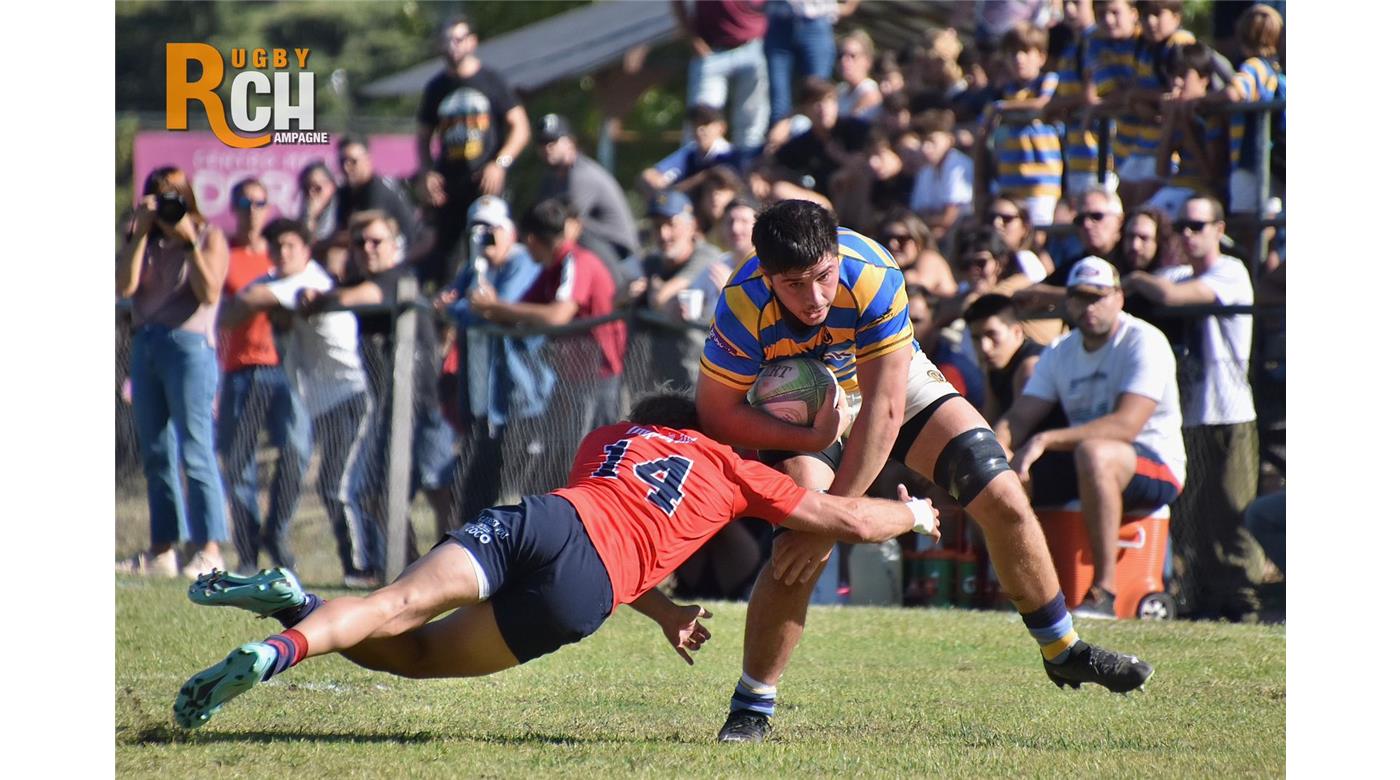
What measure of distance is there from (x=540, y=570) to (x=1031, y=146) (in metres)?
6.67

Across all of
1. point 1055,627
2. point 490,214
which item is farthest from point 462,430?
point 1055,627

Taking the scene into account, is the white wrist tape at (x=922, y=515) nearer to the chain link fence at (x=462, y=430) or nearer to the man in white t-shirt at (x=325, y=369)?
the chain link fence at (x=462, y=430)

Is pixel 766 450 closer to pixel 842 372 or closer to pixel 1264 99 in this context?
pixel 842 372

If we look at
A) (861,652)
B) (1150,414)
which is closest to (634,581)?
(861,652)

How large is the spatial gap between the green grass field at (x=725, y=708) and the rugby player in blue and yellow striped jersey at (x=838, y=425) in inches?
12.6

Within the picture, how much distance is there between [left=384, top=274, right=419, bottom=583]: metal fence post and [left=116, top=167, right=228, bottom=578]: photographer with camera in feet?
3.41

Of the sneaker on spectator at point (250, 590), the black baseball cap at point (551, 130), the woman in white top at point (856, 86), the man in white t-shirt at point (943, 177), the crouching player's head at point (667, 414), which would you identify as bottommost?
the sneaker on spectator at point (250, 590)

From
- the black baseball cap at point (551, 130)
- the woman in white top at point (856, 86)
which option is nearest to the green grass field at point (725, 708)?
the black baseball cap at point (551, 130)

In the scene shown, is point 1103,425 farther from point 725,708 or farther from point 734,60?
point 734,60

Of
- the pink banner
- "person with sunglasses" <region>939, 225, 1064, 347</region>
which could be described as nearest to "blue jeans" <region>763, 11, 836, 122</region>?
the pink banner

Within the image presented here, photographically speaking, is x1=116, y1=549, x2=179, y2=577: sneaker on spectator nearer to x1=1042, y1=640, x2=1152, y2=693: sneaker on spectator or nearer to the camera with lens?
the camera with lens

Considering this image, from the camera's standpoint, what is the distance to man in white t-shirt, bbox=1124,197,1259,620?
915cm

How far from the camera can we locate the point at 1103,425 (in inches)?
347

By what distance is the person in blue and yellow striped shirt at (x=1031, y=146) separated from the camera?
1100 cm
